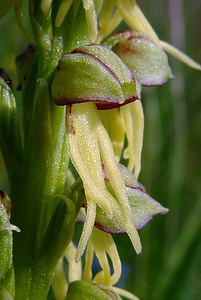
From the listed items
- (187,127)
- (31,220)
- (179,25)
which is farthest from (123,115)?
(179,25)

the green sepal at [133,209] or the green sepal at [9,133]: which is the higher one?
the green sepal at [9,133]

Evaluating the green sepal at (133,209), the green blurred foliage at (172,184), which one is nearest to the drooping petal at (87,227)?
the green sepal at (133,209)

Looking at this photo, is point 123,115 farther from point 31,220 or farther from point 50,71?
A: point 31,220

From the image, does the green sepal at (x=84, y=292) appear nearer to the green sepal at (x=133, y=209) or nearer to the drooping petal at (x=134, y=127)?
the green sepal at (x=133, y=209)

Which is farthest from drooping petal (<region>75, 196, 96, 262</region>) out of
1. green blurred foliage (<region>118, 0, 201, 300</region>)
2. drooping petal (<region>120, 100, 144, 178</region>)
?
green blurred foliage (<region>118, 0, 201, 300</region>)

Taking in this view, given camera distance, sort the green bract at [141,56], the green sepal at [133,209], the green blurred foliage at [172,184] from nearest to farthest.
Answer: the green sepal at [133,209]
the green bract at [141,56]
the green blurred foliage at [172,184]

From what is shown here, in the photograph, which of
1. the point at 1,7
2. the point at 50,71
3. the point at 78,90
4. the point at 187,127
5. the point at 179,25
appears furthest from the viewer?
the point at 179,25
